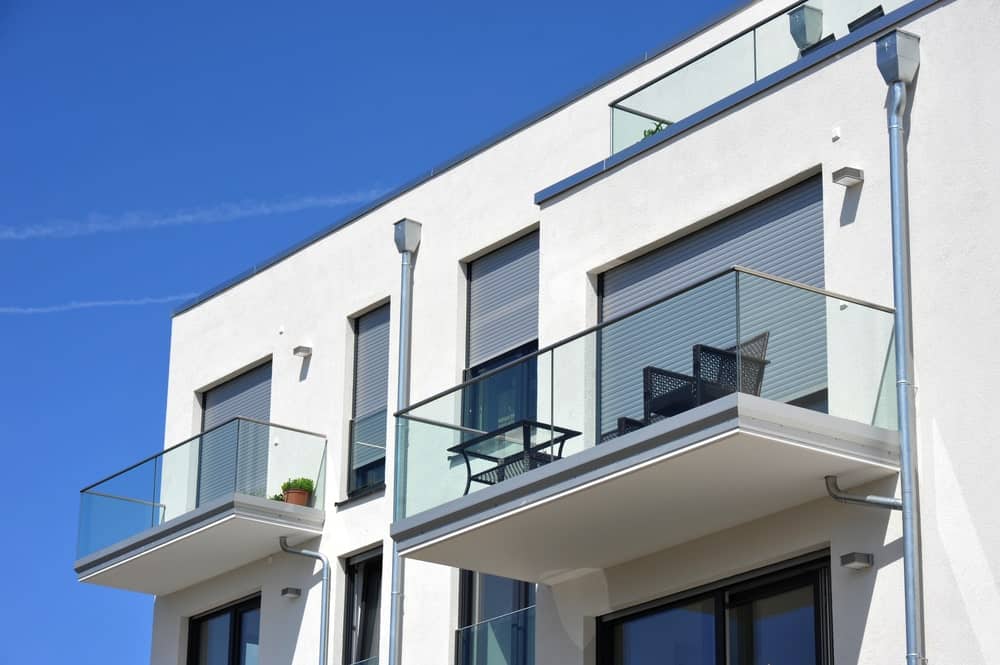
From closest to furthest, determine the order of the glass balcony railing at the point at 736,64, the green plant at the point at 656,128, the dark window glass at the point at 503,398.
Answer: the glass balcony railing at the point at 736,64 → the dark window glass at the point at 503,398 → the green plant at the point at 656,128

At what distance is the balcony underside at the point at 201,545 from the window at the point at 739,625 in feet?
15.2

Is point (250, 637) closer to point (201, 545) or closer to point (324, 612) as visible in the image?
point (201, 545)

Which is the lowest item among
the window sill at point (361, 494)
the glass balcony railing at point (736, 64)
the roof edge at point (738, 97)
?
the window sill at point (361, 494)

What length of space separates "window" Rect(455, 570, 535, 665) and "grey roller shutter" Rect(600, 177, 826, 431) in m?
2.53

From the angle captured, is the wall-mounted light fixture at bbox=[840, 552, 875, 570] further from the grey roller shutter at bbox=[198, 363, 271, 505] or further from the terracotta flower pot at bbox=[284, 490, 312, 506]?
the grey roller shutter at bbox=[198, 363, 271, 505]

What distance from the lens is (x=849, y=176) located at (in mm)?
13547

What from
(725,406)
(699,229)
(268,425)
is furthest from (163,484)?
(725,406)

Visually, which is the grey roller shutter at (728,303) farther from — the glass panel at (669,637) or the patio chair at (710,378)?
the glass panel at (669,637)

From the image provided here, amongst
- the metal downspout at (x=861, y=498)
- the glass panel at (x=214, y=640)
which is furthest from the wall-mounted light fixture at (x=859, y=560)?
the glass panel at (x=214, y=640)

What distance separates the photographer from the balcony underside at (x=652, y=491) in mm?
12578

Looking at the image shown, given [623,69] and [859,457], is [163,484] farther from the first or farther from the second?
[859,457]

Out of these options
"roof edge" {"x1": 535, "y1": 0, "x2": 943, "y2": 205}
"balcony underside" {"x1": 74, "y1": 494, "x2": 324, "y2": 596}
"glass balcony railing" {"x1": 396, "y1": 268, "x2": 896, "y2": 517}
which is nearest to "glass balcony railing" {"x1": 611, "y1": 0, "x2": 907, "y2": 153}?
"roof edge" {"x1": 535, "y1": 0, "x2": 943, "y2": 205}

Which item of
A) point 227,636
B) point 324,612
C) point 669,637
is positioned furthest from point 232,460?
point 669,637

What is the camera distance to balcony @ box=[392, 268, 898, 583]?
41.9 ft
